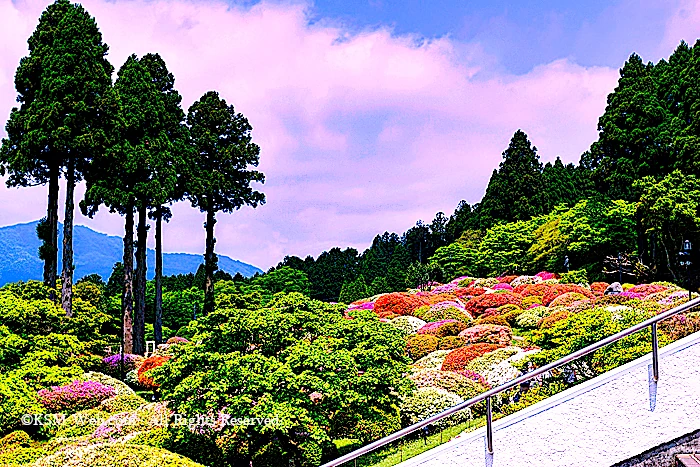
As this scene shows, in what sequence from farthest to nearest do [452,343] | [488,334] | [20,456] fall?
1. [488,334]
2. [452,343]
3. [20,456]

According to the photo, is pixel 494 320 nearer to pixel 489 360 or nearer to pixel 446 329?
pixel 446 329

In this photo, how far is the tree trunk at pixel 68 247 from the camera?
16.7 m

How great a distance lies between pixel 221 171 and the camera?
24.6m

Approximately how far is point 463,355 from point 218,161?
14.3m

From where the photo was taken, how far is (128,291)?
19.9 m

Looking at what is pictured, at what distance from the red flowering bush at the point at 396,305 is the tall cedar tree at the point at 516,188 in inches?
828

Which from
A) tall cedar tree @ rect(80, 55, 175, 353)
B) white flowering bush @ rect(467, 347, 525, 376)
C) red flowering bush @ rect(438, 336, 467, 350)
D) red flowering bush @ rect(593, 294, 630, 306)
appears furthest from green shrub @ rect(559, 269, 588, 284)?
tall cedar tree @ rect(80, 55, 175, 353)

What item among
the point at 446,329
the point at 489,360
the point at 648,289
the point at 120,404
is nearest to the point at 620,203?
the point at 648,289

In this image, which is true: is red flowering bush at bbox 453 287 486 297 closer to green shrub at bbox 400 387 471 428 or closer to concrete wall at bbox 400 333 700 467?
green shrub at bbox 400 387 471 428

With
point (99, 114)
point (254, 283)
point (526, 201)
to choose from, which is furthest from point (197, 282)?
point (99, 114)

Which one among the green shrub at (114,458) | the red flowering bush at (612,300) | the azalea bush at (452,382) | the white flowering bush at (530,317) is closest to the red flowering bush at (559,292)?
the white flowering bush at (530,317)

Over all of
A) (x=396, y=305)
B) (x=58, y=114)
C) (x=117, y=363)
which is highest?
(x=58, y=114)

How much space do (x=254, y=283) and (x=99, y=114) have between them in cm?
2213

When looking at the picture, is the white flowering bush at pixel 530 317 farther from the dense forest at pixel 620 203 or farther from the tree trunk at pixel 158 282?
the tree trunk at pixel 158 282
